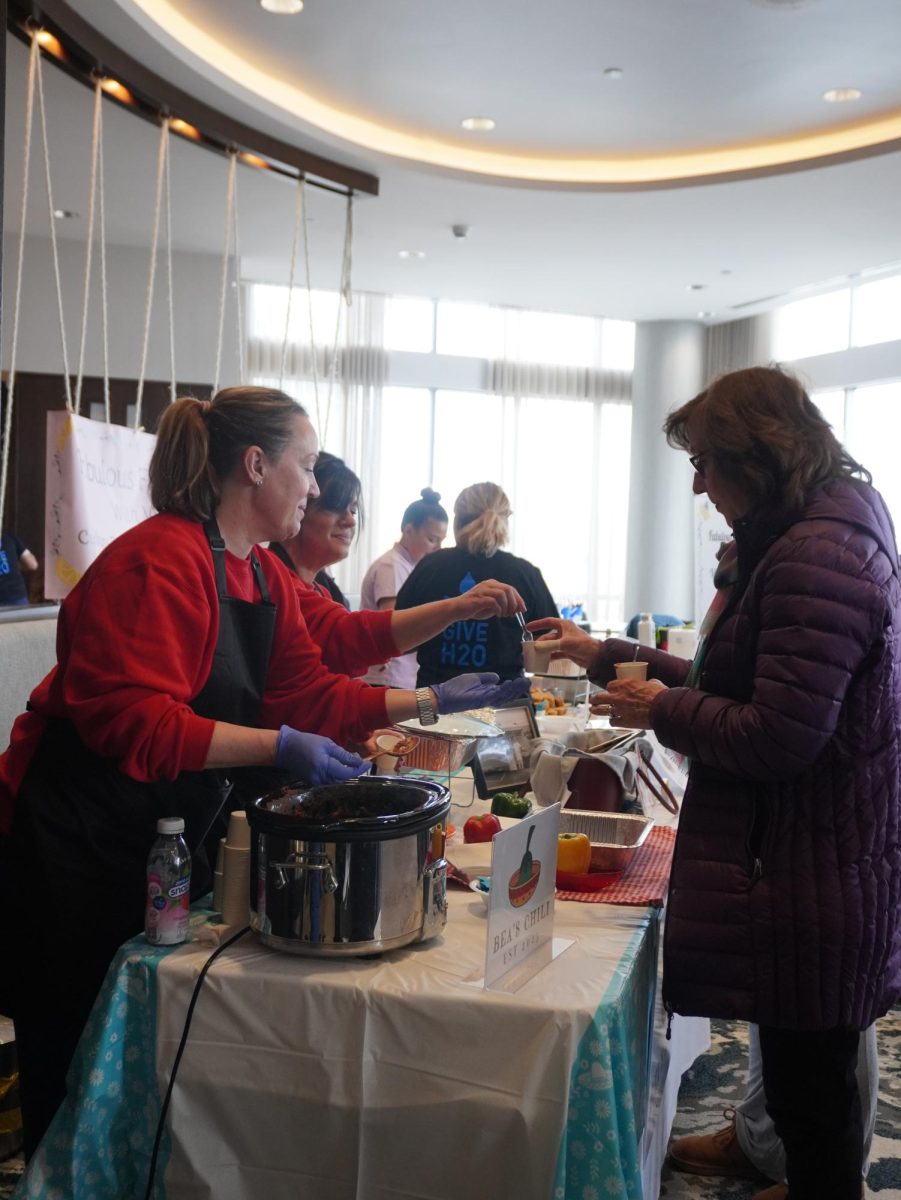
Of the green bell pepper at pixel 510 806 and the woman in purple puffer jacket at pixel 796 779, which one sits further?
the green bell pepper at pixel 510 806

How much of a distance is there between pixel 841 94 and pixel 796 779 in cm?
466

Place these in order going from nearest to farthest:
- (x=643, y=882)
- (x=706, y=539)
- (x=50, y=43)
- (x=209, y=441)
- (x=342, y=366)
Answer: (x=209, y=441) < (x=643, y=882) < (x=50, y=43) < (x=706, y=539) < (x=342, y=366)

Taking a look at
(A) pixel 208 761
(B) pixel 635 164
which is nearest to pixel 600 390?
(B) pixel 635 164

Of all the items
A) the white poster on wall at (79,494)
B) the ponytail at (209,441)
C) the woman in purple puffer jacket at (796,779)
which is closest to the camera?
the woman in purple puffer jacket at (796,779)

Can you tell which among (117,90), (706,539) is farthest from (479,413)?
(117,90)

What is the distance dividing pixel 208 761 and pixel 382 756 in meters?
0.70

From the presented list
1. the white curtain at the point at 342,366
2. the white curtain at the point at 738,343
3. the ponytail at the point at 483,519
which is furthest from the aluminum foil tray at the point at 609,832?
the white curtain at the point at 738,343

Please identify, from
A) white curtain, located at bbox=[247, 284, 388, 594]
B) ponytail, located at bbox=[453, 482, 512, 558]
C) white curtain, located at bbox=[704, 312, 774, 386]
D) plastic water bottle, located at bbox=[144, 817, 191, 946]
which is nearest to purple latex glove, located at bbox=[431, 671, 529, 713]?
plastic water bottle, located at bbox=[144, 817, 191, 946]

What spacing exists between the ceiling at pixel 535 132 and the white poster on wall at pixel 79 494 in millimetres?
1604

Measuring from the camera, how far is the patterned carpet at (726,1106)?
2.15 meters

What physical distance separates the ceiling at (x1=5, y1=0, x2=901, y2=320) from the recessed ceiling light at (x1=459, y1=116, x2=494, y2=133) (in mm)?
56

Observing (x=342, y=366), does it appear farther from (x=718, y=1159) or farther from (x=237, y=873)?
(x=237, y=873)

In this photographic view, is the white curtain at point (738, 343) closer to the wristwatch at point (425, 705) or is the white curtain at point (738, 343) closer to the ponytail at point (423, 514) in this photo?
the ponytail at point (423, 514)

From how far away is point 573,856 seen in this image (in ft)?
5.58
